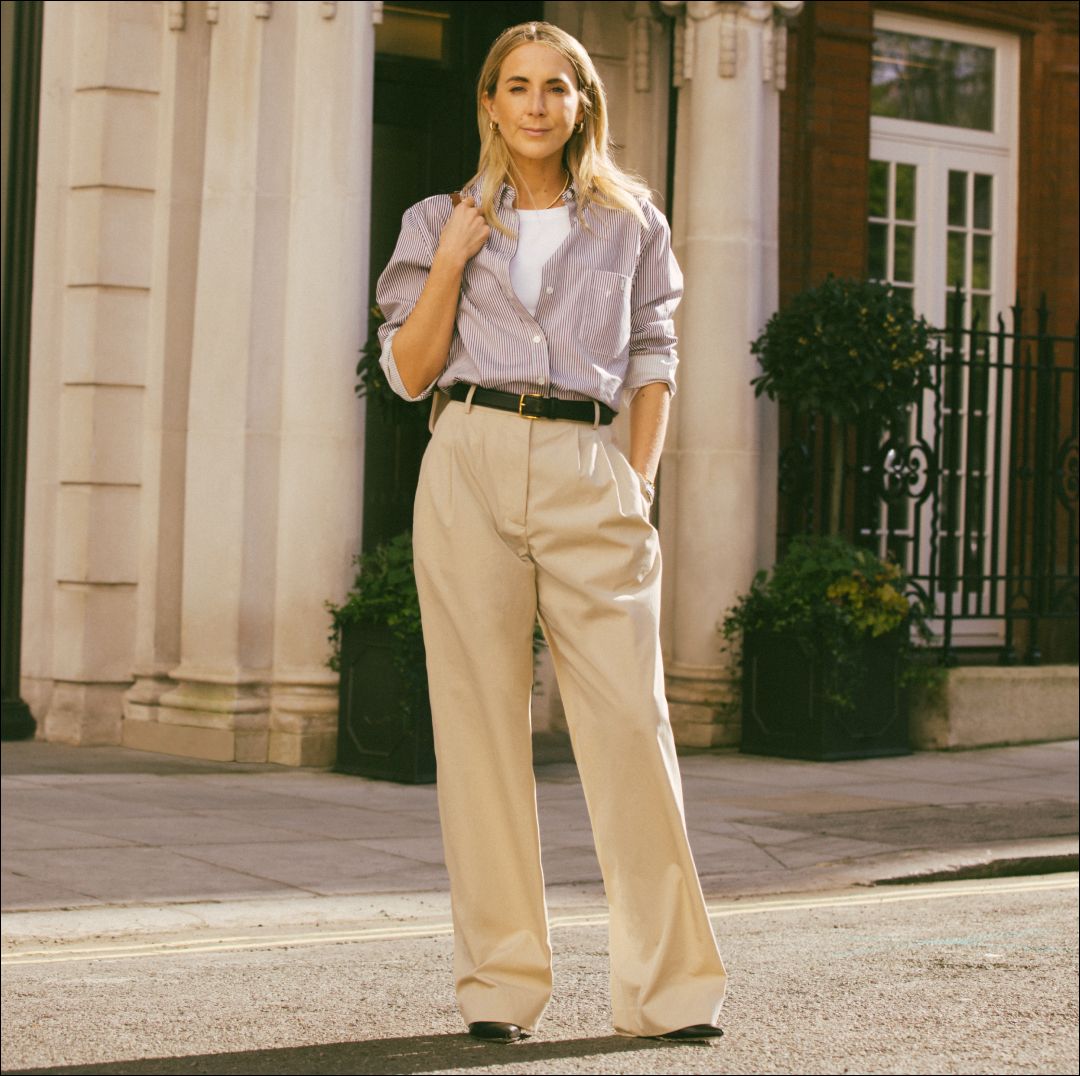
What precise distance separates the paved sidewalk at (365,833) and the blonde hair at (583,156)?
4.90 metres

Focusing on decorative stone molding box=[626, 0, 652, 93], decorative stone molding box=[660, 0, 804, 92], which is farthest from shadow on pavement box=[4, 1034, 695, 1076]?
decorative stone molding box=[626, 0, 652, 93]

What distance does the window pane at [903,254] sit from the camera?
14570 mm

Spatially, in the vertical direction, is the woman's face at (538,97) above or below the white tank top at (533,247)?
above

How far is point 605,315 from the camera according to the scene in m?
2.50

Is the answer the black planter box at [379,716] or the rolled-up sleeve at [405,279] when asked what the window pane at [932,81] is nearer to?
the black planter box at [379,716]

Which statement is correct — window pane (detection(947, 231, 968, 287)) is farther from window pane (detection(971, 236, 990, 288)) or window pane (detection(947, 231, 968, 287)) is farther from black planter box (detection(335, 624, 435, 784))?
black planter box (detection(335, 624, 435, 784))

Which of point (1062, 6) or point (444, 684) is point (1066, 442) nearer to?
point (1062, 6)

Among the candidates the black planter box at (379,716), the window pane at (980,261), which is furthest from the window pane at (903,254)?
the black planter box at (379,716)

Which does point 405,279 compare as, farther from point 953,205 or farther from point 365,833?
point 953,205

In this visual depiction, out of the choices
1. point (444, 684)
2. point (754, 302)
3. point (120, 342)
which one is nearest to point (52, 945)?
point (444, 684)

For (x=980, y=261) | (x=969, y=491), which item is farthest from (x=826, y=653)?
(x=980, y=261)

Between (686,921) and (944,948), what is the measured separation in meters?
4.33

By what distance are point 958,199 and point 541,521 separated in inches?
520

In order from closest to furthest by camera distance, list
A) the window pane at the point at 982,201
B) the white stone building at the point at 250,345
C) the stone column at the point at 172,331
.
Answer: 1. the white stone building at the point at 250,345
2. the stone column at the point at 172,331
3. the window pane at the point at 982,201
